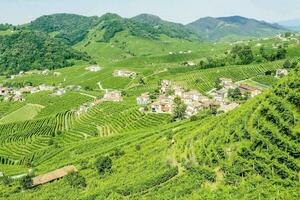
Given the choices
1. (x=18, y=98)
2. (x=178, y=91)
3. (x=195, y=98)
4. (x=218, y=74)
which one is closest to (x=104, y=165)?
(x=195, y=98)

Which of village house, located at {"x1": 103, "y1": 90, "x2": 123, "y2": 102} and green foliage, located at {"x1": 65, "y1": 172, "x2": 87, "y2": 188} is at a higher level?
green foliage, located at {"x1": 65, "y1": 172, "x2": 87, "y2": 188}

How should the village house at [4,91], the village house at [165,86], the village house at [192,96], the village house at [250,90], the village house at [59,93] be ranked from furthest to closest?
the village house at [4,91], the village house at [59,93], the village house at [165,86], the village house at [192,96], the village house at [250,90]

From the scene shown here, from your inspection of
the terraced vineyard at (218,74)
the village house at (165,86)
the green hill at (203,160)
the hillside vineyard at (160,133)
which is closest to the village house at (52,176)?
the hillside vineyard at (160,133)

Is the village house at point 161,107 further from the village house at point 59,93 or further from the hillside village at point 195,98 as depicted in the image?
the village house at point 59,93

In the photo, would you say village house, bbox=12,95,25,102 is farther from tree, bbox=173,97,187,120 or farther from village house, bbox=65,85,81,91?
tree, bbox=173,97,187,120

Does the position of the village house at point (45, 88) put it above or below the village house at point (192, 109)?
below

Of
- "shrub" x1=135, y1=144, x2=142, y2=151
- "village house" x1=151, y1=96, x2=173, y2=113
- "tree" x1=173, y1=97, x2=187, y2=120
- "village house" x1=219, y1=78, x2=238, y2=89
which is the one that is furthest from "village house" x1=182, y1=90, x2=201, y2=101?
"shrub" x1=135, y1=144, x2=142, y2=151
